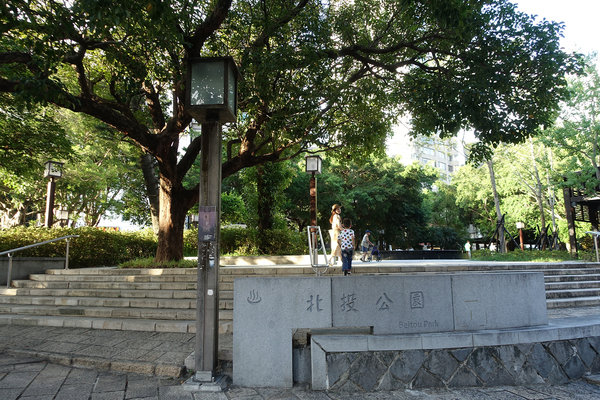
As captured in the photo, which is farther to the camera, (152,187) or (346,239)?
(152,187)

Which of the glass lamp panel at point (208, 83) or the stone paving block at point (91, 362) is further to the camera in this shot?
the stone paving block at point (91, 362)

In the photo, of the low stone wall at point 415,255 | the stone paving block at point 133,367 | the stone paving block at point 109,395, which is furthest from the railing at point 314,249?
the low stone wall at point 415,255

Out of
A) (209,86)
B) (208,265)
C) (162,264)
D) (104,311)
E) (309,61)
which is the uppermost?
(309,61)

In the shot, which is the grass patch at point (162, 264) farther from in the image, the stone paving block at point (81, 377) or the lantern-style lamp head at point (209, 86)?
the lantern-style lamp head at point (209, 86)

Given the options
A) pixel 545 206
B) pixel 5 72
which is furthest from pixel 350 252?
pixel 545 206

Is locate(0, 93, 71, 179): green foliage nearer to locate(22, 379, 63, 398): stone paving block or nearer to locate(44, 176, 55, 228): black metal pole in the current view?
locate(44, 176, 55, 228): black metal pole

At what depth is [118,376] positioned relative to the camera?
3.82 metres

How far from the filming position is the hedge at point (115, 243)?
405 inches

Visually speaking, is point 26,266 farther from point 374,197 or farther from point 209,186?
point 374,197

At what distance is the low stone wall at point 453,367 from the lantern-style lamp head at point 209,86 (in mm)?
2955

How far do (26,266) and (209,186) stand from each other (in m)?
8.51

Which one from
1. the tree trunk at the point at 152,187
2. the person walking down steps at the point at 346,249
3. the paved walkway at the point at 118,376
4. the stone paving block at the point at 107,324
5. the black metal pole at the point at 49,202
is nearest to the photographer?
the paved walkway at the point at 118,376

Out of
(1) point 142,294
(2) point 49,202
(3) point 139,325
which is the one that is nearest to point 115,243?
(2) point 49,202

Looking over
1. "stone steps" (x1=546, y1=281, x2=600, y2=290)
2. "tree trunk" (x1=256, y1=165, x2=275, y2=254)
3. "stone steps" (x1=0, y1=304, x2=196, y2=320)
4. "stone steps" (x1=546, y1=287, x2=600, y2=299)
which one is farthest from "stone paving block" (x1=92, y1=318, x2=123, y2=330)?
"tree trunk" (x1=256, y1=165, x2=275, y2=254)
